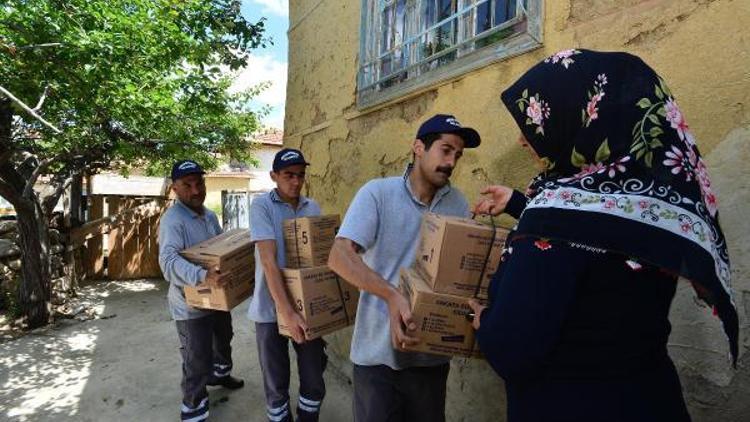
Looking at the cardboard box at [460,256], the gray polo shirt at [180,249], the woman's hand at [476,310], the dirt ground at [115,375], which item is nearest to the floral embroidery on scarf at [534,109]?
the cardboard box at [460,256]

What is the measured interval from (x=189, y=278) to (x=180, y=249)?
0.32 meters

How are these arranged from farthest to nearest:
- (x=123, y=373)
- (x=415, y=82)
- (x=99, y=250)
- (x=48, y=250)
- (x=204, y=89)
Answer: (x=99, y=250) < (x=48, y=250) < (x=204, y=89) < (x=123, y=373) < (x=415, y=82)

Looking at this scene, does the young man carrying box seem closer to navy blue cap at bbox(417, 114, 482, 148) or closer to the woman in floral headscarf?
navy blue cap at bbox(417, 114, 482, 148)

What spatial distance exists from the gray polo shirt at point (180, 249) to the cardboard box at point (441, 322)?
176 centimetres

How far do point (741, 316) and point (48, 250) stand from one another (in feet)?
27.0

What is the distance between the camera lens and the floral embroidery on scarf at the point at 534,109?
109 centimetres

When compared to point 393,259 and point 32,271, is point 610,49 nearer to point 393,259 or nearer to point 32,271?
point 393,259

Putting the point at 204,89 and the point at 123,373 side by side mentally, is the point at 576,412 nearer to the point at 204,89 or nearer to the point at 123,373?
the point at 123,373

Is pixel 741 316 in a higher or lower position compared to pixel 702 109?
lower

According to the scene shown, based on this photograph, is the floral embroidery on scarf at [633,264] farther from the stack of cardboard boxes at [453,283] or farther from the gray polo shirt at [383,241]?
the gray polo shirt at [383,241]

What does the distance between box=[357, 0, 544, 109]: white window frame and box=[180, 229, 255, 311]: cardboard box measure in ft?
4.77

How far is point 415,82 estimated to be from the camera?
2.94 metres

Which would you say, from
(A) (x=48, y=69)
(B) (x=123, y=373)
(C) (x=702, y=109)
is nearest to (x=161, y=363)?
(B) (x=123, y=373)

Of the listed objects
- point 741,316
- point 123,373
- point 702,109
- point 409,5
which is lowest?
point 123,373
